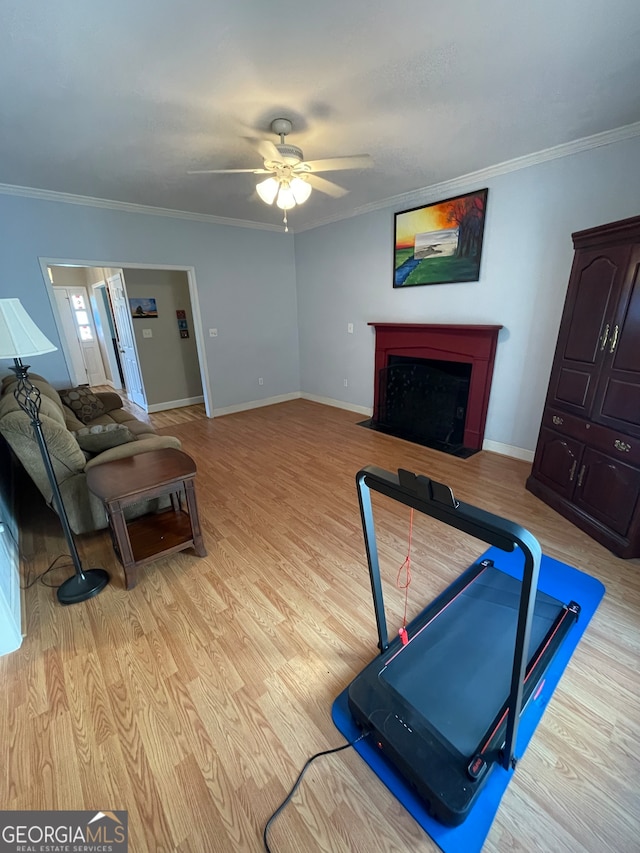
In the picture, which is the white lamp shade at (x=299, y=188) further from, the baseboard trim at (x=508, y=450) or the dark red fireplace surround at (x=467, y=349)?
the baseboard trim at (x=508, y=450)

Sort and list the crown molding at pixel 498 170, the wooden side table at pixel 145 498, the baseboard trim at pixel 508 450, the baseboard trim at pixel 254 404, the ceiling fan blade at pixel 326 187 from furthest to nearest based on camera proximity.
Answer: the baseboard trim at pixel 254 404, the baseboard trim at pixel 508 450, the ceiling fan blade at pixel 326 187, the crown molding at pixel 498 170, the wooden side table at pixel 145 498

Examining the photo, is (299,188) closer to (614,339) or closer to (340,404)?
(614,339)

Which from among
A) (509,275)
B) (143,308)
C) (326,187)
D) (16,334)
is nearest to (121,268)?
(143,308)

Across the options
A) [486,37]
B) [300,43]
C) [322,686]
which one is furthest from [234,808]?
[486,37]

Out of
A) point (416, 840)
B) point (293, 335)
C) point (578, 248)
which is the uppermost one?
point (578, 248)

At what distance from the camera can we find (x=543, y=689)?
139cm

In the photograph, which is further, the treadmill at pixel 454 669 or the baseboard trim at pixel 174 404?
the baseboard trim at pixel 174 404

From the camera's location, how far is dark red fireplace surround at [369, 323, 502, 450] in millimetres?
3428

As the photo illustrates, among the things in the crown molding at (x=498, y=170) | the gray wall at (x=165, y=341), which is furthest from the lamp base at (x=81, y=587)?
the crown molding at (x=498, y=170)

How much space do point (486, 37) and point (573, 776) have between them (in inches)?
119

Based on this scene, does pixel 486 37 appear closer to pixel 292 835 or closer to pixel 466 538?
pixel 466 538

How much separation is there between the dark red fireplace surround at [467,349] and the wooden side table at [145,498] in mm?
2946

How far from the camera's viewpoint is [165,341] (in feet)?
18.4

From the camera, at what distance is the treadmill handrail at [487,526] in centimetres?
84
